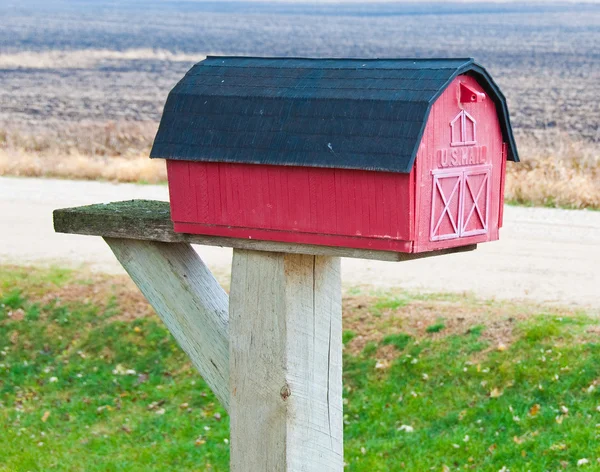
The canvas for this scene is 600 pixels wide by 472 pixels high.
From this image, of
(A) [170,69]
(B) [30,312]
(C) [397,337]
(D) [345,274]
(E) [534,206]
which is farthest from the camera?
(A) [170,69]

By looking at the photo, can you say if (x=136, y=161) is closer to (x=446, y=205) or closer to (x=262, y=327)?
(x=262, y=327)

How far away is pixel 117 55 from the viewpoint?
4728 centimetres

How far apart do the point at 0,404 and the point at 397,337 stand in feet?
8.87

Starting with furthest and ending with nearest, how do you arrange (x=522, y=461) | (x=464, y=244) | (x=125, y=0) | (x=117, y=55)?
(x=125, y=0)
(x=117, y=55)
(x=522, y=461)
(x=464, y=244)

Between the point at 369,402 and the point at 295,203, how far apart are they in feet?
12.9

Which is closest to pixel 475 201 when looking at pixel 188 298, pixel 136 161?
pixel 188 298

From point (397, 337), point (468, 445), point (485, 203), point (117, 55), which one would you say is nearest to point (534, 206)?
point (397, 337)

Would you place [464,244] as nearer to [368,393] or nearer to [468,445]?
[468,445]

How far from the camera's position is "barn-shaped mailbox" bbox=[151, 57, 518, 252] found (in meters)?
2.49

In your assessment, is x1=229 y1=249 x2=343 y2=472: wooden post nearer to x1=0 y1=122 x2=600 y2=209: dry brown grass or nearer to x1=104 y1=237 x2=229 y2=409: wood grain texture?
x1=104 y1=237 x2=229 y2=409: wood grain texture

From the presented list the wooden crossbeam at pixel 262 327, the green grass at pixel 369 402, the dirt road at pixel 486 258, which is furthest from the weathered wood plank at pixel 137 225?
the dirt road at pixel 486 258

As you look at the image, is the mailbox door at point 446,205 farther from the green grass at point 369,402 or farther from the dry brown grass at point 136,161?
the dry brown grass at point 136,161

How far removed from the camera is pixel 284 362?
2.77 m

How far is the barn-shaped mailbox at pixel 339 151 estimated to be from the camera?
2.49 metres
